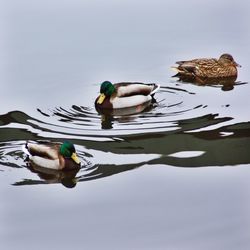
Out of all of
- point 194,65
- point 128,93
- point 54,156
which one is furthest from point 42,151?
point 194,65

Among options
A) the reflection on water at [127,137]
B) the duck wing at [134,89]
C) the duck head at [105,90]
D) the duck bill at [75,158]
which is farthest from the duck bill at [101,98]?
the duck bill at [75,158]

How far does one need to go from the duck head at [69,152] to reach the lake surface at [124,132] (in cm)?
14

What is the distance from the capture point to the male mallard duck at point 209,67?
13.0 meters

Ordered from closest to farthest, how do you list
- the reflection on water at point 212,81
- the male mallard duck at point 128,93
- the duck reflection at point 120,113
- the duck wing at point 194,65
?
1. the duck reflection at point 120,113
2. the male mallard duck at point 128,93
3. the reflection on water at point 212,81
4. the duck wing at point 194,65

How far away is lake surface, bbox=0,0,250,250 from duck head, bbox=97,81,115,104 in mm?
208

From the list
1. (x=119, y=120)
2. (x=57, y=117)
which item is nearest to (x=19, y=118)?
(x=57, y=117)

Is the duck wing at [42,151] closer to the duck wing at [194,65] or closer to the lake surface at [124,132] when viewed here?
the lake surface at [124,132]

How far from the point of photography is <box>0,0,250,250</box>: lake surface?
8.72 meters

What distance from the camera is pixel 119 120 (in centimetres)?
1151

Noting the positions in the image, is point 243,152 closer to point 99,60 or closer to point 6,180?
point 6,180

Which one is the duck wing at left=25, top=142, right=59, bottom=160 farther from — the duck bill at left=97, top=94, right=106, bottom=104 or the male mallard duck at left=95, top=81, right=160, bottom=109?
the male mallard duck at left=95, top=81, right=160, bottom=109

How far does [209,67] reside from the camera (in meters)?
13.1
